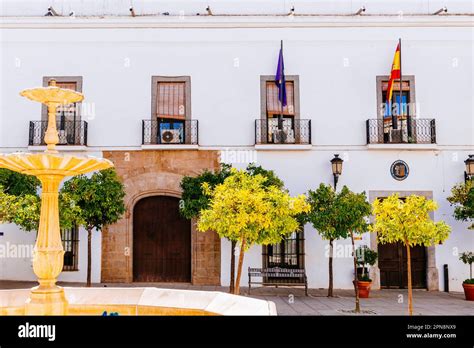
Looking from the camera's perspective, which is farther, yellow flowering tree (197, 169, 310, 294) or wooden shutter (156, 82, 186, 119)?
wooden shutter (156, 82, 186, 119)

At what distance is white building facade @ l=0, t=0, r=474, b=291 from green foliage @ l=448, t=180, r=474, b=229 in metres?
0.64

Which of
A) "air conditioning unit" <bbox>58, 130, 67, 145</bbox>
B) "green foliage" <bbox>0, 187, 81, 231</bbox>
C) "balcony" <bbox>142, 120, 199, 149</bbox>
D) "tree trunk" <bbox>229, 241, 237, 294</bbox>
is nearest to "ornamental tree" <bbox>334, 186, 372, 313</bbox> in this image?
"tree trunk" <bbox>229, 241, 237, 294</bbox>

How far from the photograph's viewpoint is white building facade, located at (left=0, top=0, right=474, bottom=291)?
13977 mm

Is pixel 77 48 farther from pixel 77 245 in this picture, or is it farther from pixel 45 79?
pixel 77 245

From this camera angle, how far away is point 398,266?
46.4 ft

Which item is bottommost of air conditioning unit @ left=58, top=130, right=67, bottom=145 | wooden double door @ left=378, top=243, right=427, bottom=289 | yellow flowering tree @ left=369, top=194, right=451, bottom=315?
wooden double door @ left=378, top=243, right=427, bottom=289

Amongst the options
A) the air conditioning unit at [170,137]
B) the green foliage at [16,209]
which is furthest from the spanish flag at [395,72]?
the green foliage at [16,209]

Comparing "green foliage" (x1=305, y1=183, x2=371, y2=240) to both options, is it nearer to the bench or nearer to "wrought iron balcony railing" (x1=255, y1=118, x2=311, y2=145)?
the bench

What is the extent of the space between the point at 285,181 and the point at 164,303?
7260mm

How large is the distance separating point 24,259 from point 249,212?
8101 mm

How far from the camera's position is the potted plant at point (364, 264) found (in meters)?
12.5

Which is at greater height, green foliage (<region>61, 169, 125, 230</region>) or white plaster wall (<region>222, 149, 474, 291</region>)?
white plaster wall (<region>222, 149, 474, 291</region>)

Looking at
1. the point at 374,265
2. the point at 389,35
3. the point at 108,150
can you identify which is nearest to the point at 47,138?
the point at 108,150

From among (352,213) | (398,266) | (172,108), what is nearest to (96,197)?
(172,108)
